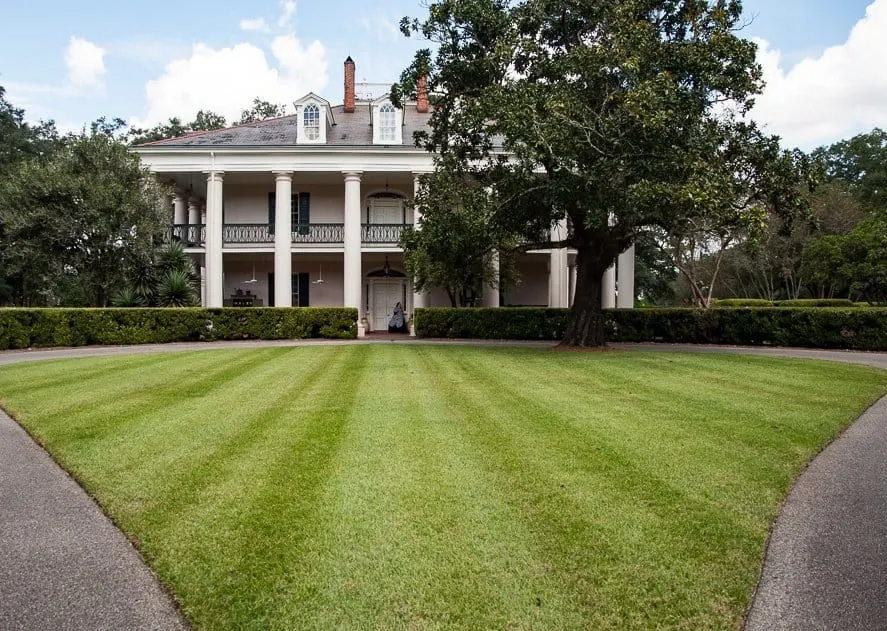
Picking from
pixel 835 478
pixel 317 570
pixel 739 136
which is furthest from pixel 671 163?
pixel 317 570

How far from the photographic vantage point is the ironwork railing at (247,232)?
89.1 feet

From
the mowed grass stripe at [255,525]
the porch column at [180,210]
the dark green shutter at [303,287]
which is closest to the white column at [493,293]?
the dark green shutter at [303,287]

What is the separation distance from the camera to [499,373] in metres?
11.4

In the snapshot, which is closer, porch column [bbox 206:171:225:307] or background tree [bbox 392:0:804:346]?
background tree [bbox 392:0:804:346]

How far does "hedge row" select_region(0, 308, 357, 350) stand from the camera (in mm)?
18141

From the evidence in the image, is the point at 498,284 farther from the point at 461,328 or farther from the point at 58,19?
the point at 58,19

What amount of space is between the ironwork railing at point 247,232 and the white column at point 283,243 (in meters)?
1.99

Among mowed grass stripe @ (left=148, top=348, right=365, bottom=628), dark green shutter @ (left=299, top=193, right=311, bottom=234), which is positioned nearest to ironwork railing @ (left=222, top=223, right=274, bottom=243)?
dark green shutter @ (left=299, top=193, right=311, bottom=234)

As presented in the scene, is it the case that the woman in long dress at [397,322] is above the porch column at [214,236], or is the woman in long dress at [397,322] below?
below

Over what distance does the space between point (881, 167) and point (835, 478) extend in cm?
5329

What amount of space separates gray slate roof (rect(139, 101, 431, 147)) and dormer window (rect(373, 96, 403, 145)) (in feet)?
1.51

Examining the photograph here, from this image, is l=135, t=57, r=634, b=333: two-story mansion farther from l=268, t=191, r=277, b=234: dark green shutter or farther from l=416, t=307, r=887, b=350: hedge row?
l=416, t=307, r=887, b=350: hedge row

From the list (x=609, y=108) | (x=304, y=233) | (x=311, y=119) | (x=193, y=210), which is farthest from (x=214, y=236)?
(x=609, y=108)

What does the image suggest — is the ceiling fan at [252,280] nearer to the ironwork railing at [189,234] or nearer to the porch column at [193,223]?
the ironwork railing at [189,234]
